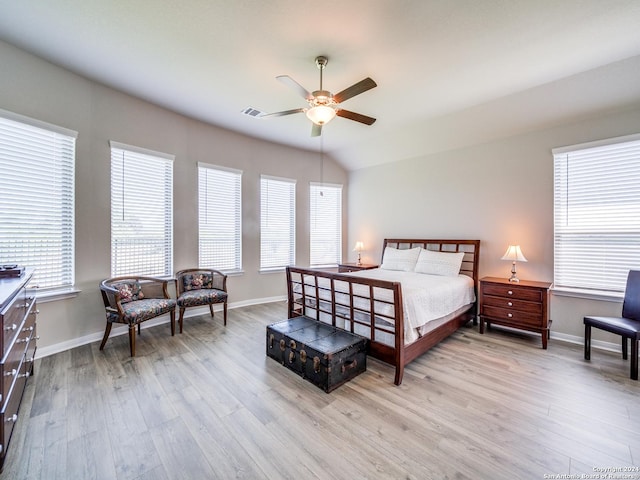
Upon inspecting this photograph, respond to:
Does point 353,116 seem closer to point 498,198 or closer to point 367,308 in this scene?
point 367,308

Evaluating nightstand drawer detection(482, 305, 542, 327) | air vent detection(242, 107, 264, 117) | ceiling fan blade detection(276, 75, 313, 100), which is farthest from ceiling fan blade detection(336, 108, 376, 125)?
nightstand drawer detection(482, 305, 542, 327)

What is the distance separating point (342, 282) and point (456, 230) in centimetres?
274

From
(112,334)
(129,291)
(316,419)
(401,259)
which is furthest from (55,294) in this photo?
(401,259)

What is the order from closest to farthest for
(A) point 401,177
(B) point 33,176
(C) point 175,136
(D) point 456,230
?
(B) point 33,176 → (C) point 175,136 → (D) point 456,230 → (A) point 401,177

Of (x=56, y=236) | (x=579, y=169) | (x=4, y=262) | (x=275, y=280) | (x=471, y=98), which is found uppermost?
(x=471, y=98)

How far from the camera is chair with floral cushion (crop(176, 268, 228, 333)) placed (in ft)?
12.8

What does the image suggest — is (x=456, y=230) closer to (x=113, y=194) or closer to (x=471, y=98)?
(x=471, y=98)

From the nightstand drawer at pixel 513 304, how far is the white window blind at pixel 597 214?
0.62m

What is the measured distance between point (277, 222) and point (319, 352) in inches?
139

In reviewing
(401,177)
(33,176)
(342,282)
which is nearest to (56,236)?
(33,176)

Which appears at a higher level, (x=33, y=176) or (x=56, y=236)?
(x=33, y=176)

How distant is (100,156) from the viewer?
11.6 ft

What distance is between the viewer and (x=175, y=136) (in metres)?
4.29

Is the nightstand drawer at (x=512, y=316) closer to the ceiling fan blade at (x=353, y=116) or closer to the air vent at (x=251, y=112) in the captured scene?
the ceiling fan blade at (x=353, y=116)
